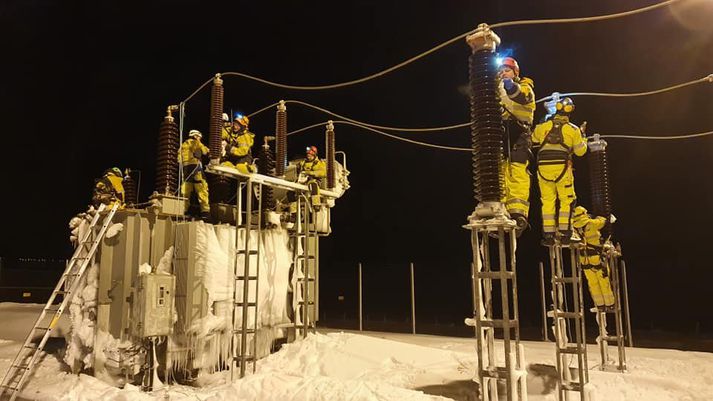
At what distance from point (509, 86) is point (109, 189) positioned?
8454 mm

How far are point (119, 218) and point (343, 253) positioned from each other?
23.3 meters

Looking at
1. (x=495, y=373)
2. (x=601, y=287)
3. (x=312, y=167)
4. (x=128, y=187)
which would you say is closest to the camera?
(x=495, y=373)

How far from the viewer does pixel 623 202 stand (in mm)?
21594

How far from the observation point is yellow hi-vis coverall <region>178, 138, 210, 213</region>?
10.5 meters

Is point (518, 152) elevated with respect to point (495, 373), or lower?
elevated

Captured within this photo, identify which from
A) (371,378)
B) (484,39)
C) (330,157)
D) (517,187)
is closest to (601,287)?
(517,187)

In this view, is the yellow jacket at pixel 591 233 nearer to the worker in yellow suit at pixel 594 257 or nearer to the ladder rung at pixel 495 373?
the worker in yellow suit at pixel 594 257

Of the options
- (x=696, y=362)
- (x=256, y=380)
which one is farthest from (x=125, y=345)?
(x=696, y=362)

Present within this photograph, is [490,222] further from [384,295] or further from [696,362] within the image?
[384,295]

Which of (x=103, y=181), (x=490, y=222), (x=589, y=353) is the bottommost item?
(x=589, y=353)

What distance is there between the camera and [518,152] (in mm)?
6770

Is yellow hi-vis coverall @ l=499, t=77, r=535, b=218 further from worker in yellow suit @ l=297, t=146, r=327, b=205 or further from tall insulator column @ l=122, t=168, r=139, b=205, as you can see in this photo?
tall insulator column @ l=122, t=168, r=139, b=205

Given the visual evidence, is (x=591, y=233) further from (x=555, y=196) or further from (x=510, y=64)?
(x=510, y=64)

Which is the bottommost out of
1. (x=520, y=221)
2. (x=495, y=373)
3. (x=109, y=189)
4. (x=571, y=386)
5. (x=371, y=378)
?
(x=371, y=378)
